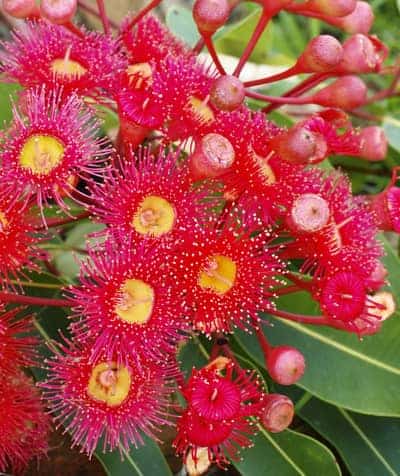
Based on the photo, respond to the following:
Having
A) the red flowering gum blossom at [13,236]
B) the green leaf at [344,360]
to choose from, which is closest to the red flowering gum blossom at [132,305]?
the red flowering gum blossom at [13,236]

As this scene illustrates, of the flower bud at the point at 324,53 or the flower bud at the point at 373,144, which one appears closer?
the flower bud at the point at 324,53

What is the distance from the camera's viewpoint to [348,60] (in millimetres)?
1212

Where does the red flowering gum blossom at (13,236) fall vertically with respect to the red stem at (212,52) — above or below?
below

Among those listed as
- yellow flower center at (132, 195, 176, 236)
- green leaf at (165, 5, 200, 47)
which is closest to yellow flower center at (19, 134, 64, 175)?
yellow flower center at (132, 195, 176, 236)

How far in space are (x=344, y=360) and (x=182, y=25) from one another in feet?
3.18

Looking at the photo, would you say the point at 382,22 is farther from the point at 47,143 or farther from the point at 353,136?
the point at 47,143

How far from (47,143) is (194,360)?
0.49 meters

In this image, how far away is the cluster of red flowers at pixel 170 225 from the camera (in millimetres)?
1044

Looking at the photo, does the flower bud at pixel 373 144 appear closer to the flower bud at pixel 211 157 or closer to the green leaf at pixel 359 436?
the flower bud at pixel 211 157

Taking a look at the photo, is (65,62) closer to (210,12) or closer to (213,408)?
(210,12)

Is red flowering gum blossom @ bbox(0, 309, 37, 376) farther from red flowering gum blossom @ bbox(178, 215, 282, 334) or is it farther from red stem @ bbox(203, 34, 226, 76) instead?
red stem @ bbox(203, 34, 226, 76)

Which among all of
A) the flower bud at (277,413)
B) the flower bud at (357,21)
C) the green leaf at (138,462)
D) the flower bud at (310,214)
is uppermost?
the flower bud at (357,21)

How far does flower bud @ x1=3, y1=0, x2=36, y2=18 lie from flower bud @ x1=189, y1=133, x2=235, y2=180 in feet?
1.30

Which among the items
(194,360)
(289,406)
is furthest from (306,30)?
(289,406)
